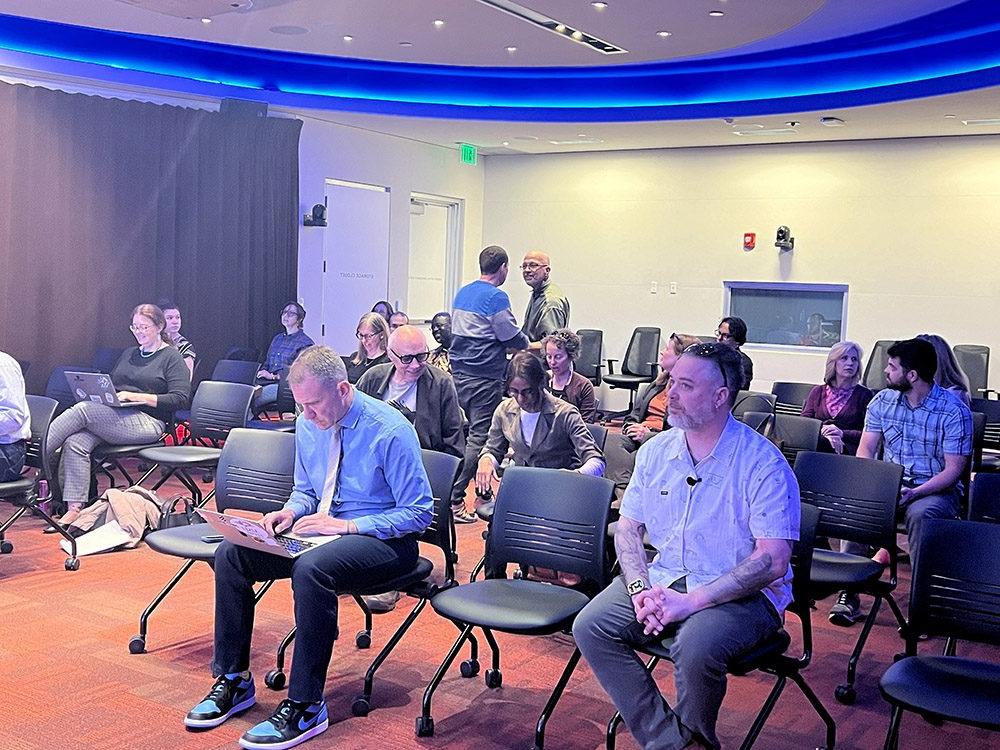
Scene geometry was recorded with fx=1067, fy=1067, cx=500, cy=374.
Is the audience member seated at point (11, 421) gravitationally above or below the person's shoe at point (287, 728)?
above

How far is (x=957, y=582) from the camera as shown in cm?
343

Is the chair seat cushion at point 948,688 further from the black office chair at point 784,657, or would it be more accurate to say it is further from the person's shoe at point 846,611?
the person's shoe at point 846,611

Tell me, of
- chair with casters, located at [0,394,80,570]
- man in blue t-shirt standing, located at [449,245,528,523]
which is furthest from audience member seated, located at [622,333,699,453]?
chair with casters, located at [0,394,80,570]

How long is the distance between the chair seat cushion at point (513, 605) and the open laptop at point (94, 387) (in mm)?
3653

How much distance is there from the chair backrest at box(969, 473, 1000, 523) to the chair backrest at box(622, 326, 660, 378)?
26.6ft

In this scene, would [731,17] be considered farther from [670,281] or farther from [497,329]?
[670,281]

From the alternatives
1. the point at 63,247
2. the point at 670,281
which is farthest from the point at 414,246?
the point at 63,247

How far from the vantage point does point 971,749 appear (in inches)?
149

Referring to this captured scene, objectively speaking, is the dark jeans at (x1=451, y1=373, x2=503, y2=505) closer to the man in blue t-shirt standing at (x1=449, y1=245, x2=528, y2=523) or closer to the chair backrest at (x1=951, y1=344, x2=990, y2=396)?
the man in blue t-shirt standing at (x1=449, y1=245, x2=528, y2=523)

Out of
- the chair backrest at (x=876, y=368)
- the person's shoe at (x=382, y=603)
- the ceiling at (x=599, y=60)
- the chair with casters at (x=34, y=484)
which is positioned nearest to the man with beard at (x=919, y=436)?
the person's shoe at (x=382, y=603)

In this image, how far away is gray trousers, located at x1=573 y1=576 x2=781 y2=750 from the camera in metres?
3.15

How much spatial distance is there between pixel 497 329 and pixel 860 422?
236 cm

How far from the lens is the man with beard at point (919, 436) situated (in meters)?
5.14

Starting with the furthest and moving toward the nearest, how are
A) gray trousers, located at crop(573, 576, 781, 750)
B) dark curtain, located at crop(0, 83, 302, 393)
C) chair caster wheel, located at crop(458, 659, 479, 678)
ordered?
dark curtain, located at crop(0, 83, 302, 393) → chair caster wheel, located at crop(458, 659, 479, 678) → gray trousers, located at crop(573, 576, 781, 750)
